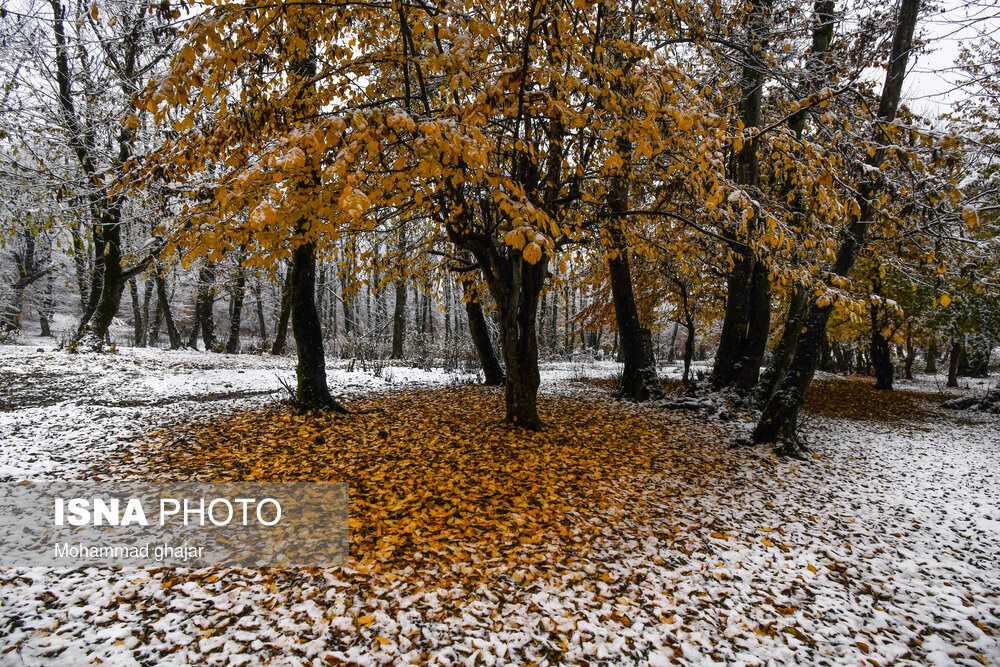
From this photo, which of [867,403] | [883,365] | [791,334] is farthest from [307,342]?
[883,365]

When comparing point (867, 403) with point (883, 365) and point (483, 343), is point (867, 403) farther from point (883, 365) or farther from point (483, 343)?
point (483, 343)

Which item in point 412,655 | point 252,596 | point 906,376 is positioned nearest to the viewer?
point 412,655

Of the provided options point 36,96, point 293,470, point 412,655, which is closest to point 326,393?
point 293,470

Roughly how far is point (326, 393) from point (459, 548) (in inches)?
166

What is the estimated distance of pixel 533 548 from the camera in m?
3.66

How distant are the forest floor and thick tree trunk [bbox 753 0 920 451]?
491 mm

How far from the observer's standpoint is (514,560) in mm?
3479

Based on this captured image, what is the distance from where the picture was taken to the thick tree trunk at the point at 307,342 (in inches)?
267

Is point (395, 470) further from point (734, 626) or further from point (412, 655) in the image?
point (734, 626)

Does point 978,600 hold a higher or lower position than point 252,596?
lower

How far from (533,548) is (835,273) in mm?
5609

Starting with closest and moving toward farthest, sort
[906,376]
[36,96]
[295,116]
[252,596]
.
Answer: [252,596] < [295,116] < [36,96] < [906,376]

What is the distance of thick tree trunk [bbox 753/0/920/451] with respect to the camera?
5484 mm

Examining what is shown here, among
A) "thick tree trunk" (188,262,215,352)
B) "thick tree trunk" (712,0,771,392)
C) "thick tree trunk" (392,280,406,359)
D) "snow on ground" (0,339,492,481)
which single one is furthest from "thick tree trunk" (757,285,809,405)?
"thick tree trunk" (188,262,215,352)
